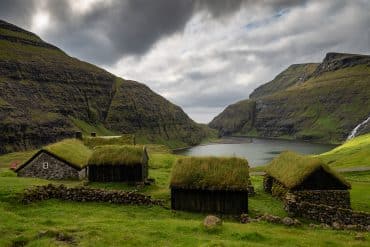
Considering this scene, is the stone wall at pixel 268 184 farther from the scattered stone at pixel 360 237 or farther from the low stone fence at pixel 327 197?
the scattered stone at pixel 360 237

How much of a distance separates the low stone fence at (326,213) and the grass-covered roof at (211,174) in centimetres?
502

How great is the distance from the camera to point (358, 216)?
3547cm

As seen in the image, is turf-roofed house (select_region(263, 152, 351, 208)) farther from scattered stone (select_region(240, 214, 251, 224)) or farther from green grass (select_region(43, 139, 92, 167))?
green grass (select_region(43, 139, 92, 167))

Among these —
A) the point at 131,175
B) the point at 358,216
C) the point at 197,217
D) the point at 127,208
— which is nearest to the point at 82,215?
the point at 127,208

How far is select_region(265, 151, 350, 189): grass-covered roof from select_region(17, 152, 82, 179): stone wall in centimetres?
2830

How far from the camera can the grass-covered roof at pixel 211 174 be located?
125 ft

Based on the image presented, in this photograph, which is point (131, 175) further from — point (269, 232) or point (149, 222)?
point (269, 232)

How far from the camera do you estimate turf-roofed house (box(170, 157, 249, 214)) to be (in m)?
37.8

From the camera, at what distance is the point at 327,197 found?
4119cm

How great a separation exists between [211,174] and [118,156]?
16.4m

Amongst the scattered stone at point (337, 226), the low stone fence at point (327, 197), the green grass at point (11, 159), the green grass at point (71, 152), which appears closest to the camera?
the scattered stone at point (337, 226)

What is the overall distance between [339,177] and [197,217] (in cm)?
1616

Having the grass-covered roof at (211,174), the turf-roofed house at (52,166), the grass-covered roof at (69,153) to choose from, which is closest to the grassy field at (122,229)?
the grass-covered roof at (211,174)

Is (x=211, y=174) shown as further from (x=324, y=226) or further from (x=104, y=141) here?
(x=104, y=141)
